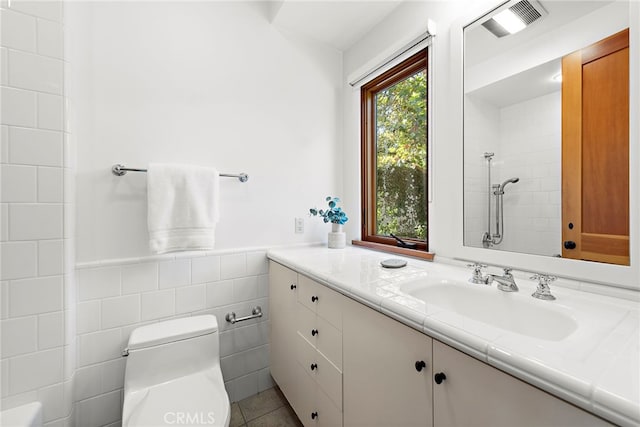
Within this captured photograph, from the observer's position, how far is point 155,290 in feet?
4.50

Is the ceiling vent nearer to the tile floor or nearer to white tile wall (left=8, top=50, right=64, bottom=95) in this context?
white tile wall (left=8, top=50, right=64, bottom=95)

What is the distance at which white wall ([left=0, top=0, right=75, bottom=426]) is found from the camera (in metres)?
0.99

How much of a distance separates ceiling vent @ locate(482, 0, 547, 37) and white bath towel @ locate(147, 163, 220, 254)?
1437mm

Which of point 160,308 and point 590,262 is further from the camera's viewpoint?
point 160,308

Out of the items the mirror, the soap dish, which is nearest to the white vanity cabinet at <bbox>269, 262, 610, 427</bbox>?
the soap dish

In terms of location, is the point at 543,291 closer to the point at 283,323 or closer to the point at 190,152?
the point at 283,323

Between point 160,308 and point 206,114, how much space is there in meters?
1.06

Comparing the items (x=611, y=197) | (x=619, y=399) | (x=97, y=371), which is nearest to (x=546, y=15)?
(x=611, y=197)

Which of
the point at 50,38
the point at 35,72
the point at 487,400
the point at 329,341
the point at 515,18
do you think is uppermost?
the point at 515,18

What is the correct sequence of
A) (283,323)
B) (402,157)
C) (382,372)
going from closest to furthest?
(382,372) < (283,323) < (402,157)

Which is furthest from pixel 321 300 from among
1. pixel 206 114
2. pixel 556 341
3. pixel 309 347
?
pixel 206 114

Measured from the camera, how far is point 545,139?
101 cm

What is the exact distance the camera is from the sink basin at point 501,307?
2.59 feet

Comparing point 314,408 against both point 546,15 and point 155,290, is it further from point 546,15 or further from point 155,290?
point 546,15
